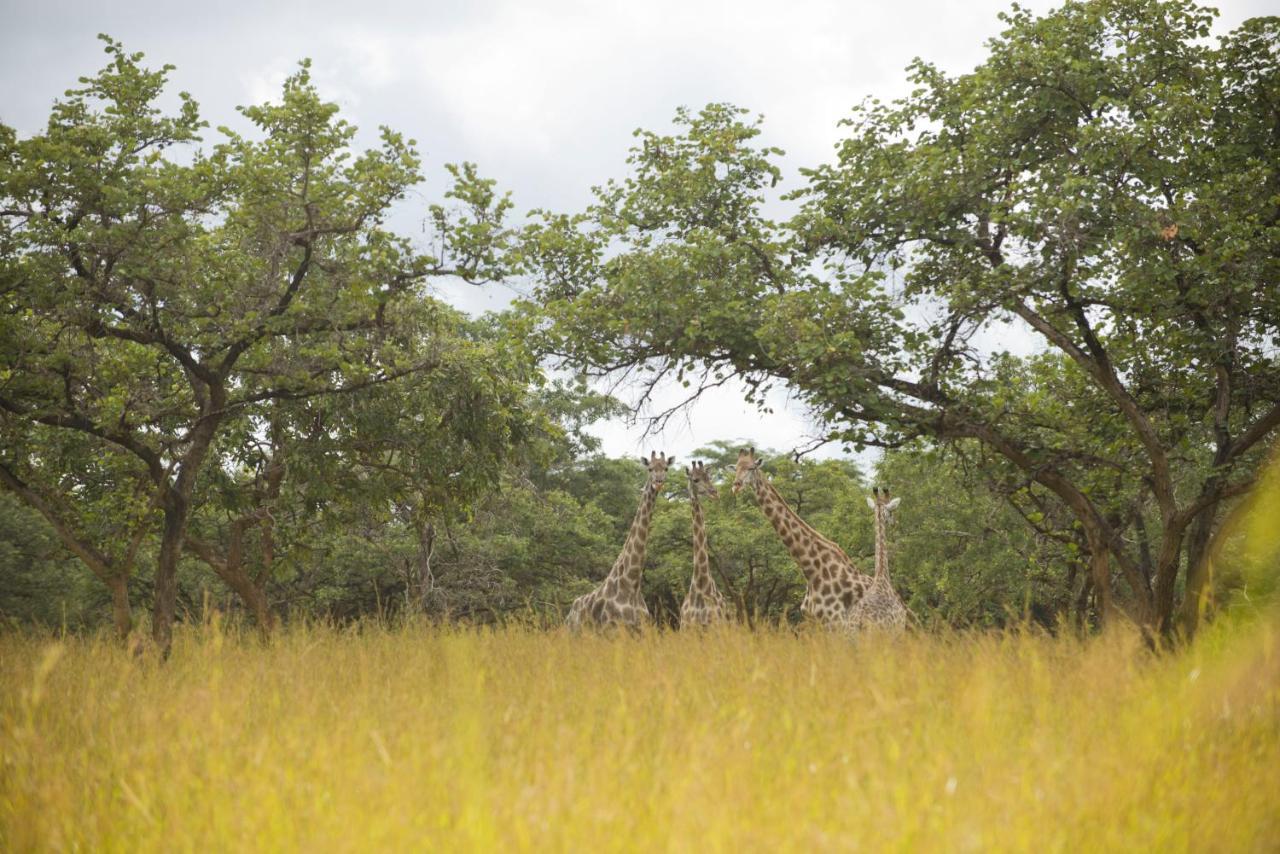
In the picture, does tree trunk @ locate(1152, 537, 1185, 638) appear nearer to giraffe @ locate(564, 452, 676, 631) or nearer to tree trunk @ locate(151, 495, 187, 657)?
giraffe @ locate(564, 452, 676, 631)

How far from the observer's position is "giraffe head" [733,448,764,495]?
1462 centimetres

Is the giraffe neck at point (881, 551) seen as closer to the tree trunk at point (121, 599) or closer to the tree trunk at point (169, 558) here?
the tree trunk at point (169, 558)

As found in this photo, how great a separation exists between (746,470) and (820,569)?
5.08 ft

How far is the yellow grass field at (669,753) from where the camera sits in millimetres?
4961

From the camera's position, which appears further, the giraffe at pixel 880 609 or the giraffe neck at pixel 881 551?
the giraffe neck at pixel 881 551

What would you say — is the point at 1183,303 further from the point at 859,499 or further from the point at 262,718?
the point at 859,499

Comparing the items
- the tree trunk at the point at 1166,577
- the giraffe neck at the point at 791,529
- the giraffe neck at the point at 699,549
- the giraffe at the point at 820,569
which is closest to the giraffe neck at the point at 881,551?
the giraffe at the point at 820,569

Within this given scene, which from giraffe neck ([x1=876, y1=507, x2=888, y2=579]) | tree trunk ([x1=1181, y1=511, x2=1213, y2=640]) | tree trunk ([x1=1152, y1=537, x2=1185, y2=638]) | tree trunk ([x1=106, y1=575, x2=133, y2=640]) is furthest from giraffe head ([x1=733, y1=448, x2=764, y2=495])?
tree trunk ([x1=106, y1=575, x2=133, y2=640])

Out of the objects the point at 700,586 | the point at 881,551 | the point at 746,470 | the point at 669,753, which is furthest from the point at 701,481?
the point at 669,753

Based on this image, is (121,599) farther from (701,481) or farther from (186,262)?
(701,481)

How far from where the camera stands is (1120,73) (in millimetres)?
14117

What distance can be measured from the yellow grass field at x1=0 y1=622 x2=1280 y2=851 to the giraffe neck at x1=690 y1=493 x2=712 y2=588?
18.0 feet

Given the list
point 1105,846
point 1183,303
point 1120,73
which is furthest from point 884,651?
point 1120,73

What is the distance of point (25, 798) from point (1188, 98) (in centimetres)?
1271
